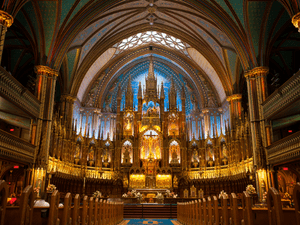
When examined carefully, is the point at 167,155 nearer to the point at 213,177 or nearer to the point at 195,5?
the point at 213,177

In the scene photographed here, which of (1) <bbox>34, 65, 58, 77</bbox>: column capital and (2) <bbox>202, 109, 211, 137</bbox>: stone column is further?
(2) <bbox>202, 109, 211, 137</bbox>: stone column

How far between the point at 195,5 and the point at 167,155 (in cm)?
1425

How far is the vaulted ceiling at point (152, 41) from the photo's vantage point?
19.3 m

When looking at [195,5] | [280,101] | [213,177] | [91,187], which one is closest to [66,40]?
[195,5]

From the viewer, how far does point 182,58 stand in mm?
31141

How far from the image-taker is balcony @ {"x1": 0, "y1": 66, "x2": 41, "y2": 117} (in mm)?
13980

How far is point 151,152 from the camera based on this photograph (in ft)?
91.1

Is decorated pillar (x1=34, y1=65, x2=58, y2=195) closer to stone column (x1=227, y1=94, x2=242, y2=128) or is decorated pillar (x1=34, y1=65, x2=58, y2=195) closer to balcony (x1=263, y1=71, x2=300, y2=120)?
balcony (x1=263, y1=71, x2=300, y2=120)

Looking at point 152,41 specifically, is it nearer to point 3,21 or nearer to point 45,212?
point 3,21

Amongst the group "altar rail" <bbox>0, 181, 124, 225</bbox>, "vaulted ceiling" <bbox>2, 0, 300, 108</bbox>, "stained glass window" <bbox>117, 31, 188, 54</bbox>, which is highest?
"stained glass window" <bbox>117, 31, 188, 54</bbox>

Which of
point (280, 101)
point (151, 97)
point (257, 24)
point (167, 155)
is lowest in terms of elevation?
point (167, 155)

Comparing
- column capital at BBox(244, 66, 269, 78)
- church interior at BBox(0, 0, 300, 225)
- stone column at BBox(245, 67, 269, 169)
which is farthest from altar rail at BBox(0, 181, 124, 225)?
column capital at BBox(244, 66, 269, 78)

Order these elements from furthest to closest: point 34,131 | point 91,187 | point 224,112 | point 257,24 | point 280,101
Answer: point 224,112
point 91,187
point 257,24
point 34,131
point 280,101

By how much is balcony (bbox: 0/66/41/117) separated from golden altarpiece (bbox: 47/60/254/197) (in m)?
4.49
